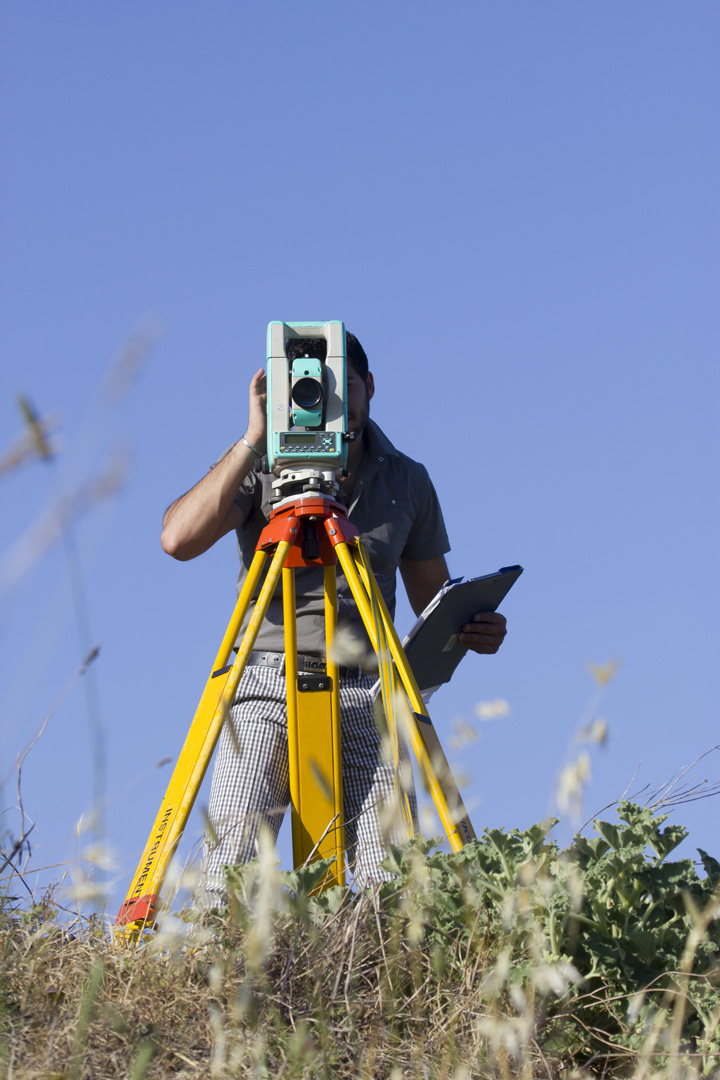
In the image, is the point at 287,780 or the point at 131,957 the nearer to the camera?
the point at 131,957

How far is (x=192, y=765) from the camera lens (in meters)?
2.32

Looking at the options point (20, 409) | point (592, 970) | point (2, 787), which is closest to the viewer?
point (20, 409)

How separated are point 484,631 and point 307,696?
23.1 inches

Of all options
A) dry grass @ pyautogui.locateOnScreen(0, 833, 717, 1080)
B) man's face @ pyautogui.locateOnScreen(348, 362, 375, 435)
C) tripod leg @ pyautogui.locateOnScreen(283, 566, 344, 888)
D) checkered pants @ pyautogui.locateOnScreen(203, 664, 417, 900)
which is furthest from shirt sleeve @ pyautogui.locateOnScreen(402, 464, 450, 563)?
dry grass @ pyautogui.locateOnScreen(0, 833, 717, 1080)

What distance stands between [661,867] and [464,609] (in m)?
1.22

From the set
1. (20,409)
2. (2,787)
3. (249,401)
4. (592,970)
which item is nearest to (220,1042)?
(2,787)

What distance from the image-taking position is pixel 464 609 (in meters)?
2.91

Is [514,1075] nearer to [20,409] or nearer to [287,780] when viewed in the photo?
[20,409]

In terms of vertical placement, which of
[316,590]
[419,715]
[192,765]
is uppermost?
[316,590]

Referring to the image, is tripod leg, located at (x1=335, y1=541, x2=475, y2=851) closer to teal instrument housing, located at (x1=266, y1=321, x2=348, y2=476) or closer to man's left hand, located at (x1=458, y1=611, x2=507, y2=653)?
teal instrument housing, located at (x1=266, y1=321, x2=348, y2=476)

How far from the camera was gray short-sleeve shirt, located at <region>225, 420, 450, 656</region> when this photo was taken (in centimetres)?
313

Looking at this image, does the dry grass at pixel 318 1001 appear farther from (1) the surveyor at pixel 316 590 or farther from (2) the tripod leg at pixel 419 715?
(1) the surveyor at pixel 316 590

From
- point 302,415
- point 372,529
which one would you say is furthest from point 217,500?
point 372,529

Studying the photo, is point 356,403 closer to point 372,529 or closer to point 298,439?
point 372,529
